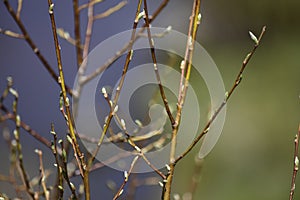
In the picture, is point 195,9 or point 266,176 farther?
point 266,176

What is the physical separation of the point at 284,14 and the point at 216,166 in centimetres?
166

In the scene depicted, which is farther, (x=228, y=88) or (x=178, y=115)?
(x=228, y=88)

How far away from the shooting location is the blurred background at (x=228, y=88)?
3.32 metres

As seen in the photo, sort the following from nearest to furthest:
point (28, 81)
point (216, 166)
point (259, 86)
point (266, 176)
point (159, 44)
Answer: point (266, 176)
point (216, 166)
point (159, 44)
point (259, 86)
point (28, 81)

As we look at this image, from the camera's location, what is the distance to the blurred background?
131 inches

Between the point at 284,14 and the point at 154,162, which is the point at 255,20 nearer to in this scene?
the point at 284,14

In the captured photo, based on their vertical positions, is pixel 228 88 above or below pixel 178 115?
above

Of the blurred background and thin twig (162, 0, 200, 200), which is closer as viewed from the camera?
thin twig (162, 0, 200, 200)

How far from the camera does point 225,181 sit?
335 centimetres

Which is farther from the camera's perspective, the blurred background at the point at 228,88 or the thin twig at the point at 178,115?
the blurred background at the point at 228,88

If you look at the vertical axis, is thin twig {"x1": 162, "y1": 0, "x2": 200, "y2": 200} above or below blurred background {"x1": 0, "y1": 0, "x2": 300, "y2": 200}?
below

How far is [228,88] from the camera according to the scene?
393cm

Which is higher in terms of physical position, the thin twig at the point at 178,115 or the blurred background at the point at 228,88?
the blurred background at the point at 228,88

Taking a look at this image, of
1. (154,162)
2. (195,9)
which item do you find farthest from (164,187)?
(154,162)
